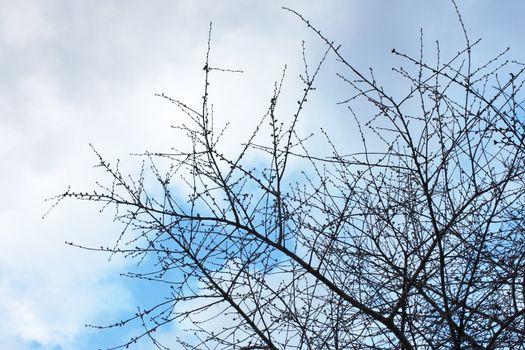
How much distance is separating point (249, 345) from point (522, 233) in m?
1.85

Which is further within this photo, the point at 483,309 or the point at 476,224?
the point at 476,224

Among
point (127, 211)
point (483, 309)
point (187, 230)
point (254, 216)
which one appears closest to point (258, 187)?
point (254, 216)

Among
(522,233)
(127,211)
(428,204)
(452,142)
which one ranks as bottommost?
(522,233)

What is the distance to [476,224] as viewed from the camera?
14.6 feet

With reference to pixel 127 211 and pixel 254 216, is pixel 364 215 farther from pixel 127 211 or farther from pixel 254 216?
pixel 127 211

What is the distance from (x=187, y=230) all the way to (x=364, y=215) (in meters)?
1.19

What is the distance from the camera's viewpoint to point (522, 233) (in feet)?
13.8

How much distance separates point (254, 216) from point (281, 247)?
0.86ft

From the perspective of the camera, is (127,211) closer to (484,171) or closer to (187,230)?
(187,230)

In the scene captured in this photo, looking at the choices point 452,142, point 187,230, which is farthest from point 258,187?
point 452,142

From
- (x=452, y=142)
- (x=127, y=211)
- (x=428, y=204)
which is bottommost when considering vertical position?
(x=428, y=204)

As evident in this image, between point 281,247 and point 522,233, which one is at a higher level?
point 281,247

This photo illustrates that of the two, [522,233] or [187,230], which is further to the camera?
[187,230]

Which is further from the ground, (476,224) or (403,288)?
(476,224)
